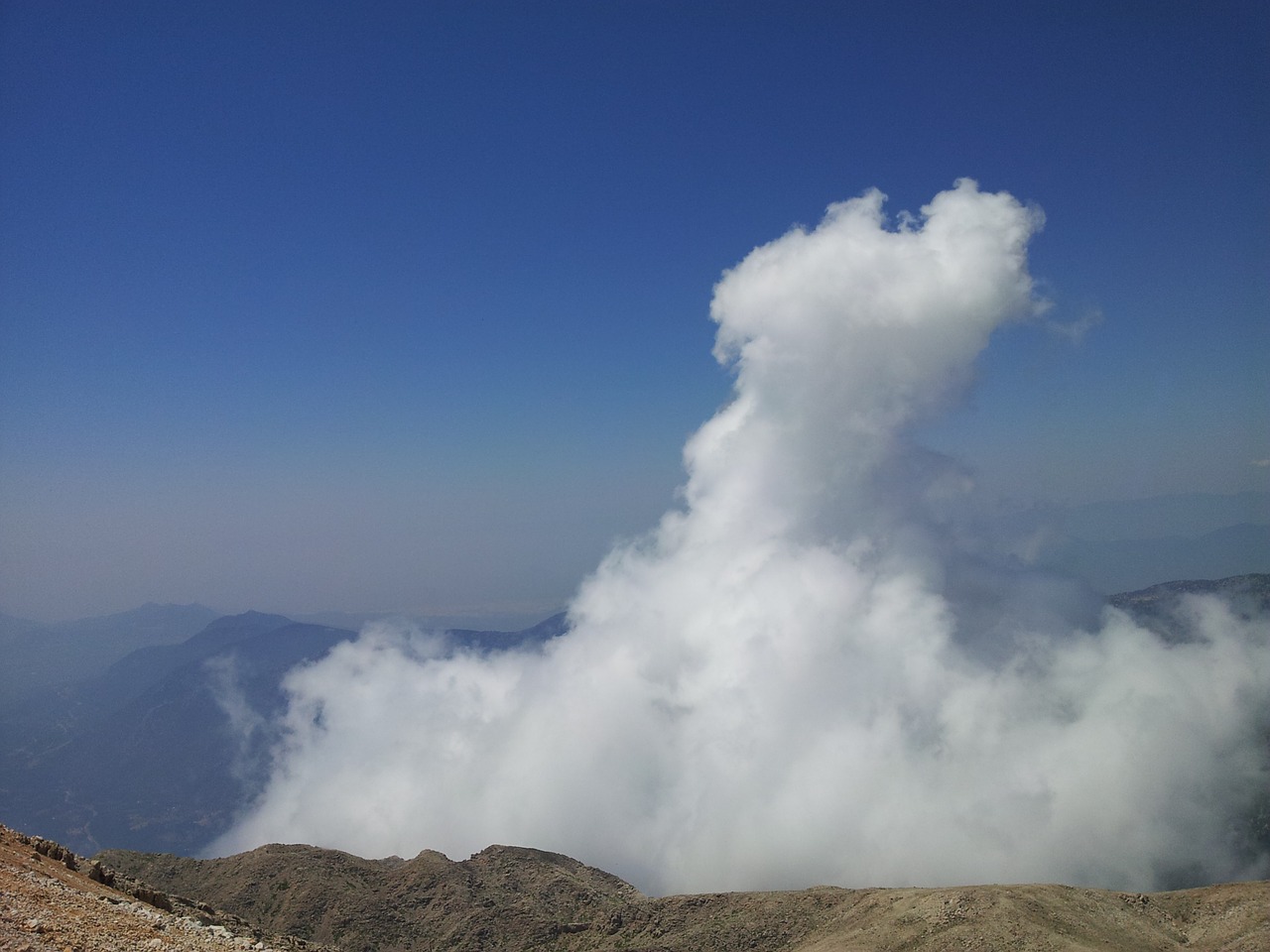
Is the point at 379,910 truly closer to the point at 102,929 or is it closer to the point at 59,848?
the point at 59,848

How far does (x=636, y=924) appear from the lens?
88688mm

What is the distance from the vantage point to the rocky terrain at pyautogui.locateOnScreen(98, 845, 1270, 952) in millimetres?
61947

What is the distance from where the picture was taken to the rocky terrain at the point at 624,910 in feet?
203

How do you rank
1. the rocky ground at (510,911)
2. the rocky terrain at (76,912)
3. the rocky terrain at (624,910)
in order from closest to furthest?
the rocky terrain at (76,912), the rocky ground at (510,911), the rocky terrain at (624,910)

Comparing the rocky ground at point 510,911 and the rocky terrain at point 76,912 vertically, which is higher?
the rocky terrain at point 76,912

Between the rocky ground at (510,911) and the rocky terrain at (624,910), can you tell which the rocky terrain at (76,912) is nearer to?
the rocky ground at (510,911)

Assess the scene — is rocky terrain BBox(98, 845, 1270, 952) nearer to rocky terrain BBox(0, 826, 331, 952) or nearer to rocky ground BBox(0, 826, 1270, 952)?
rocky ground BBox(0, 826, 1270, 952)

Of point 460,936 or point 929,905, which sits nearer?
point 929,905

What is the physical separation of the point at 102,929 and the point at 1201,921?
79.4 m

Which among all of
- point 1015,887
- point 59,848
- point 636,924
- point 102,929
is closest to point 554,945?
point 636,924

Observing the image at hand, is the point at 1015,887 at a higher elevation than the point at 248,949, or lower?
lower

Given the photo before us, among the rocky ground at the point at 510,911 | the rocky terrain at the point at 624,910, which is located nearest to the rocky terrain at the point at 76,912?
the rocky ground at the point at 510,911

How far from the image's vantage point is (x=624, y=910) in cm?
9256

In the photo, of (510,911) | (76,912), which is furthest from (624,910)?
(76,912)
